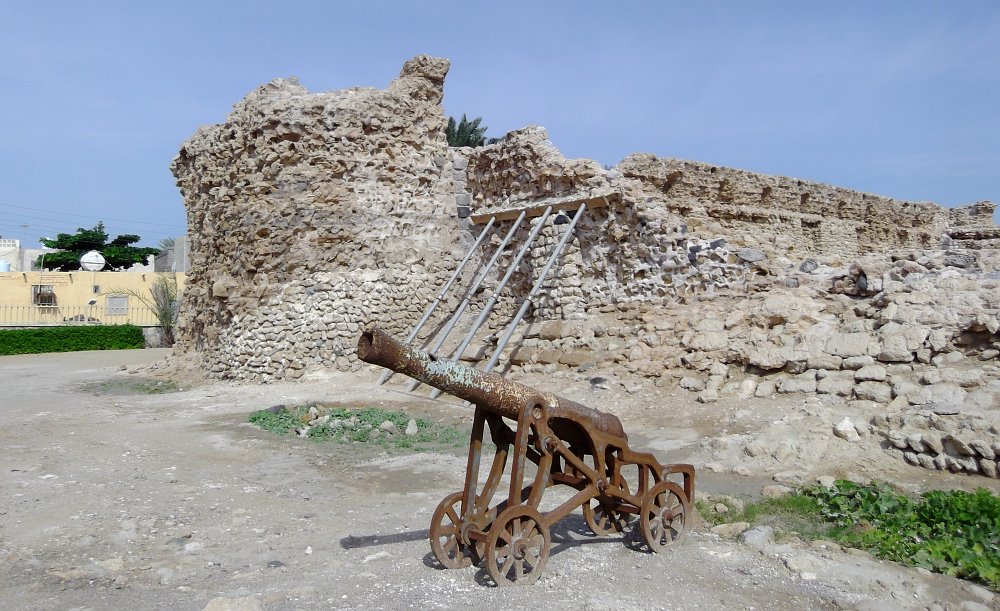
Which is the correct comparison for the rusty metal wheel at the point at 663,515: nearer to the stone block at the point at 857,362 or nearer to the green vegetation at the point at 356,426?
the green vegetation at the point at 356,426

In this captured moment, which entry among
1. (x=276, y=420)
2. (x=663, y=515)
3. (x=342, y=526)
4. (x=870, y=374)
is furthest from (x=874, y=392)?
(x=276, y=420)

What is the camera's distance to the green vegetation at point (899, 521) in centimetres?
398

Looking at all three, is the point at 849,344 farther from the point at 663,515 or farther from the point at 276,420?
the point at 276,420

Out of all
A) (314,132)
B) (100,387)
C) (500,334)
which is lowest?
(100,387)

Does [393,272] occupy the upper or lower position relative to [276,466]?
upper

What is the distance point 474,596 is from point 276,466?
136 inches

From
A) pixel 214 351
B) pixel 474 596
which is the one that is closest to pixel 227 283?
pixel 214 351

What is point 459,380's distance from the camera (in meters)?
3.86

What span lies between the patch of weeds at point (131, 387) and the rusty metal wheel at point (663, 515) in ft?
31.5

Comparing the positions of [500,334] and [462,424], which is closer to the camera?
[462,424]

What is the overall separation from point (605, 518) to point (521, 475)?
1042mm

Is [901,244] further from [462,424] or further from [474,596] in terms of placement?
[474,596]

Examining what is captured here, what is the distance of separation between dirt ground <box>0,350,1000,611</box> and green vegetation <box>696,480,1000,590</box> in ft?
0.52

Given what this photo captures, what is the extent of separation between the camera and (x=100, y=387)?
40.6ft
